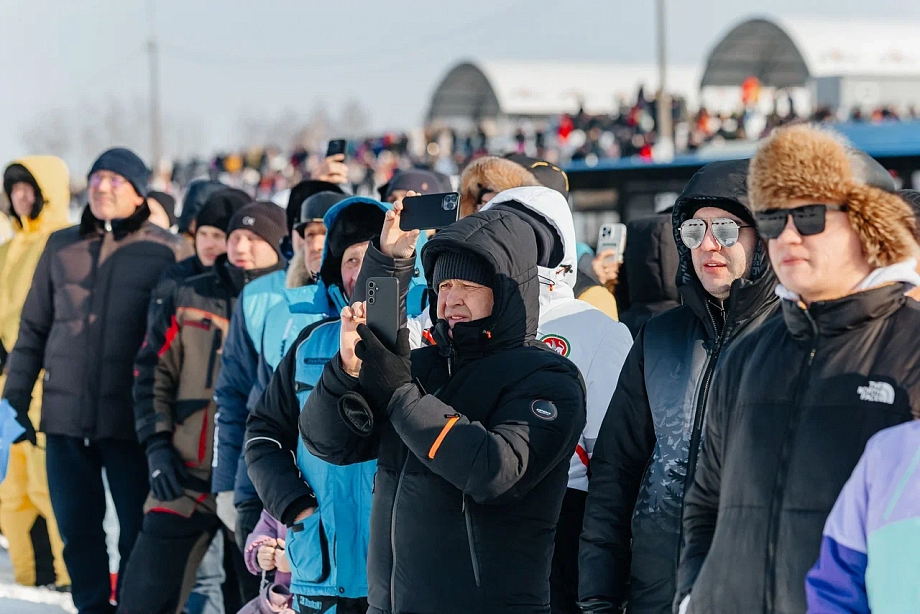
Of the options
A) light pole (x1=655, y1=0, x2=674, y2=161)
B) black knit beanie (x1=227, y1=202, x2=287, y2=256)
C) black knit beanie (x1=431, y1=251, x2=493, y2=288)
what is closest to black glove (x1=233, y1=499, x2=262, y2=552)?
black knit beanie (x1=431, y1=251, x2=493, y2=288)

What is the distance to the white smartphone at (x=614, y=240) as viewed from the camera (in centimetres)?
575

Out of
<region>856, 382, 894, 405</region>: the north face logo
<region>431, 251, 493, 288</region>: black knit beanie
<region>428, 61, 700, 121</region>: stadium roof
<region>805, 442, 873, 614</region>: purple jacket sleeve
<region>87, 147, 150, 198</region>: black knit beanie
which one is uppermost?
<region>428, 61, 700, 121</region>: stadium roof

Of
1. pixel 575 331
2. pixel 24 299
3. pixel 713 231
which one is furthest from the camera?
pixel 24 299

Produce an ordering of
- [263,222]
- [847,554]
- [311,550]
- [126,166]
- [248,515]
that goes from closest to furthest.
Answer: [847,554], [311,550], [248,515], [263,222], [126,166]

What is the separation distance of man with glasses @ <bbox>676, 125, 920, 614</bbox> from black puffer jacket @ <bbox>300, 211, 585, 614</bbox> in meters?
0.66

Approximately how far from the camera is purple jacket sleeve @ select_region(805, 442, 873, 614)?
215 centimetres

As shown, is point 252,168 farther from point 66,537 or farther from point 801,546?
point 801,546

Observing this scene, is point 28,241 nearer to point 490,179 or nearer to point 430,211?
point 490,179

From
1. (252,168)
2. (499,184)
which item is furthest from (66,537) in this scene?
(252,168)

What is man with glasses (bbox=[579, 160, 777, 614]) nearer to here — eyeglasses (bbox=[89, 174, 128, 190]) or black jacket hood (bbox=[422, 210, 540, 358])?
black jacket hood (bbox=[422, 210, 540, 358])

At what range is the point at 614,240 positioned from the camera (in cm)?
575

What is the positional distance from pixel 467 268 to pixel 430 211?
0.31m

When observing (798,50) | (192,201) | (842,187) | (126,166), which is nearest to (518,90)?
(798,50)

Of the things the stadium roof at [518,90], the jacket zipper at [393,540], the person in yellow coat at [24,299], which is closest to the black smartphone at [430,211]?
the jacket zipper at [393,540]
